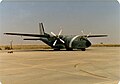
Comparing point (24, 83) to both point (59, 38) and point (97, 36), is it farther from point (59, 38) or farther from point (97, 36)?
point (97, 36)

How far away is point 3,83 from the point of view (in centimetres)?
630

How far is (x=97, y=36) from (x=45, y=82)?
106 ft

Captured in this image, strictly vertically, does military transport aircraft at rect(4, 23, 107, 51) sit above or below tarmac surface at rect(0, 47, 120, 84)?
above

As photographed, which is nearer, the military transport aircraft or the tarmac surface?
the tarmac surface

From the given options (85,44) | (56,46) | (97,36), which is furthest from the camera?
(97,36)

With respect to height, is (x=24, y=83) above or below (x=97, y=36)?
below

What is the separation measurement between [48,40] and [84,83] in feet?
92.1

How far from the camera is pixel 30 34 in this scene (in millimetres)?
32844

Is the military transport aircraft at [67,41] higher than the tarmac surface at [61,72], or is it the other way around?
the military transport aircraft at [67,41]

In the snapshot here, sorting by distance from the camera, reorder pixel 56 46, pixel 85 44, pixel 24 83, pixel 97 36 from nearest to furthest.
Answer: pixel 24 83
pixel 85 44
pixel 56 46
pixel 97 36

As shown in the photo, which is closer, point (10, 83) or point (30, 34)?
point (10, 83)

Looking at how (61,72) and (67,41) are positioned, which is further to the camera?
(67,41)

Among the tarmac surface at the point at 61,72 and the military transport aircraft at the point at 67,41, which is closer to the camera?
the tarmac surface at the point at 61,72

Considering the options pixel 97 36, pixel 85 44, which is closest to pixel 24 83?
pixel 85 44
